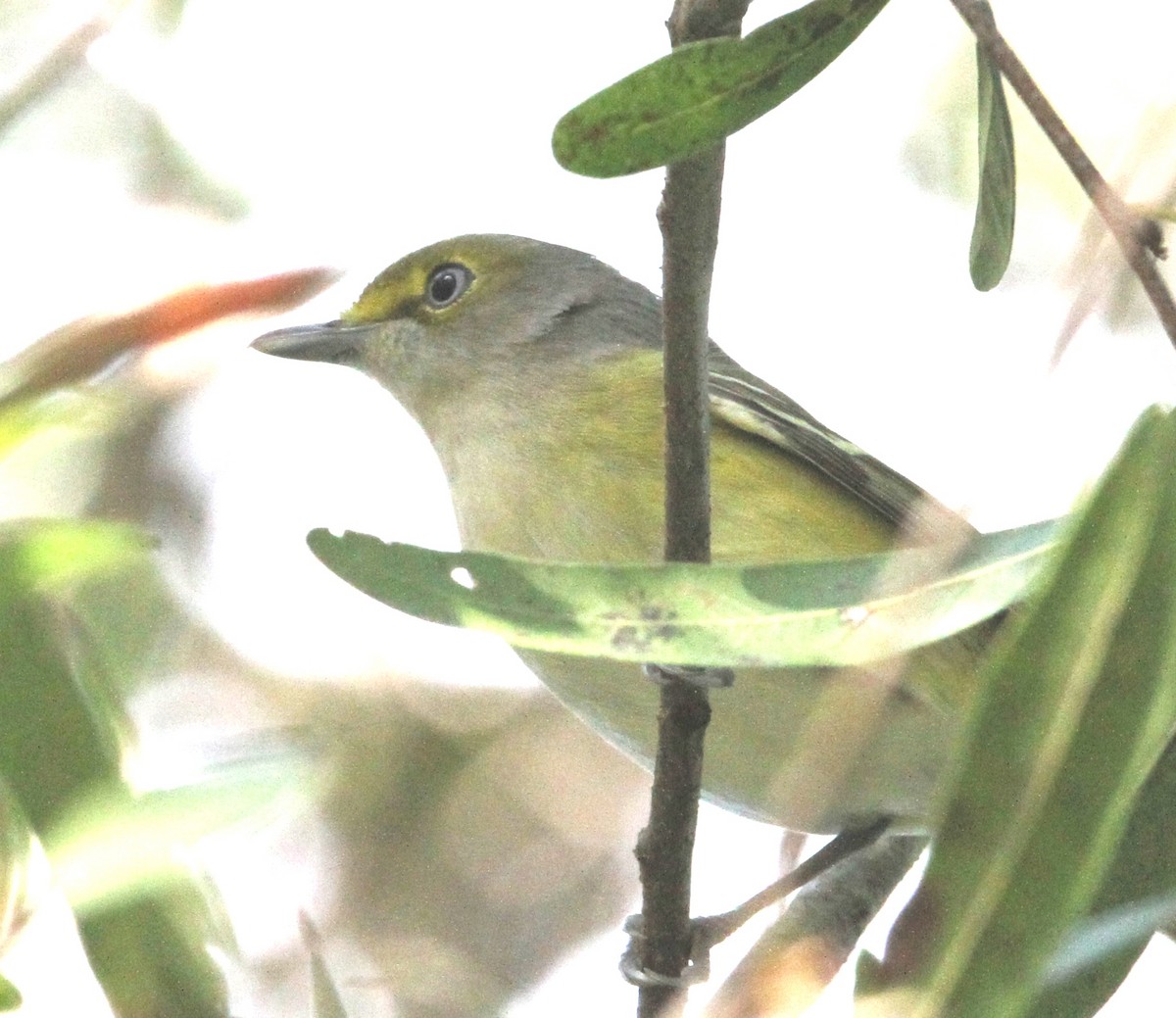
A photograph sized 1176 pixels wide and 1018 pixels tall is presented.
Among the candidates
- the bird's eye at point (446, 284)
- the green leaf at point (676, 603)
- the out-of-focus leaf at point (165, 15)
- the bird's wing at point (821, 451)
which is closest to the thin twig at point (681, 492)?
the green leaf at point (676, 603)

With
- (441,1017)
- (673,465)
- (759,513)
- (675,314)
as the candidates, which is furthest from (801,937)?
(675,314)

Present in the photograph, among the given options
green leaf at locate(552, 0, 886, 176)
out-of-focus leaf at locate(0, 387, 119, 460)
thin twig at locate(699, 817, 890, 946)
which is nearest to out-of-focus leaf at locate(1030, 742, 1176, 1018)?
green leaf at locate(552, 0, 886, 176)

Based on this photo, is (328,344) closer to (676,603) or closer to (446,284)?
(446,284)

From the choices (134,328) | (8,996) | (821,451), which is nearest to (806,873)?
(821,451)

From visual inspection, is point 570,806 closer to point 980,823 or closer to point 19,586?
point 19,586

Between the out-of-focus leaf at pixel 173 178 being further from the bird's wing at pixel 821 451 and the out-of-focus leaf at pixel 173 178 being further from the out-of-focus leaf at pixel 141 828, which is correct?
the out-of-focus leaf at pixel 141 828

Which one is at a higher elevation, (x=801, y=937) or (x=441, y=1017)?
(x=801, y=937)

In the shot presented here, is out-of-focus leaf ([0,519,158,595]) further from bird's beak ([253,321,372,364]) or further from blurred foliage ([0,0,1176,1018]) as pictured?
bird's beak ([253,321,372,364])
